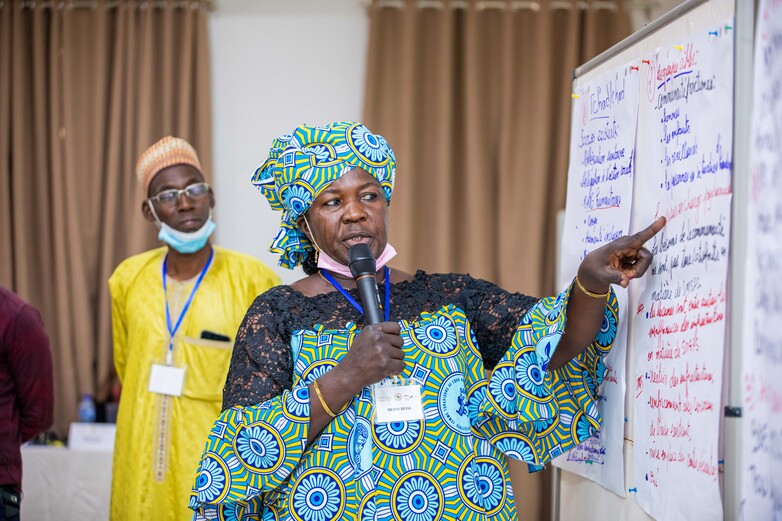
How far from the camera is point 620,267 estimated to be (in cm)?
213

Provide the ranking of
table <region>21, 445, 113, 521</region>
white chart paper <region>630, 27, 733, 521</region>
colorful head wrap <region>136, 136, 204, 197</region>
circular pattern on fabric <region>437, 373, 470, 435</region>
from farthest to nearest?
table <region>21, 445, 113, 521</region> < colorful head wrap <region>136, 136, 204, 197</region> < circular pattern on fabric <region>437, 373, 470, 435</region> < white chart paper <region>630, 27, 733, 521</region>

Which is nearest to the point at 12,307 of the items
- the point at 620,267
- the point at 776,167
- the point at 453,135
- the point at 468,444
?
the point at 468,444

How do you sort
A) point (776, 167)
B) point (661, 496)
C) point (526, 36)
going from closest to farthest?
point (776, 167) < point (661, 496) < point (526, 36)

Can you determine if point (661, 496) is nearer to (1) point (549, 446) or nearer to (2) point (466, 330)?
(1) point (549, 446)

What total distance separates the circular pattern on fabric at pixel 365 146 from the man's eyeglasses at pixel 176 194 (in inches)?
65.9

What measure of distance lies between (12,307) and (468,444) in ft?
5.87

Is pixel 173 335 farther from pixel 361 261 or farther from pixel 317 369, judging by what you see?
pixel 361 261

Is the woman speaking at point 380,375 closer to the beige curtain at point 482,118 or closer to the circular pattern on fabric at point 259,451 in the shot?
the circular pattern on fabric at point 259,451

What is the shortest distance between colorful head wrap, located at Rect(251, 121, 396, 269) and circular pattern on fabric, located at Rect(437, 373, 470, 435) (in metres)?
0.54

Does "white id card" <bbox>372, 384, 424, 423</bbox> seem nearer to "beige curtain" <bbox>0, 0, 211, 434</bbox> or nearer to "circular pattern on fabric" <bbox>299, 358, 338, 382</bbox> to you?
"circular pattern on fabric" <bbox>299, 358, 338, 382</bbox>

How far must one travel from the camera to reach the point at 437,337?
2.18 metres

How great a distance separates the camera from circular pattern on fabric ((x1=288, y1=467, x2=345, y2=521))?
2.08 metres

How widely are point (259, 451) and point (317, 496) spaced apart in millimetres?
191

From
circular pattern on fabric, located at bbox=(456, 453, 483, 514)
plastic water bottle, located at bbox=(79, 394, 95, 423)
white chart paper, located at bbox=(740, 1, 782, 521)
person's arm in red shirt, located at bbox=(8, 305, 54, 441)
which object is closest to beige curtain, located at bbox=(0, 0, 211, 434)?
plastic water bottle, located at bbox=(79, 394, 95, 423)
